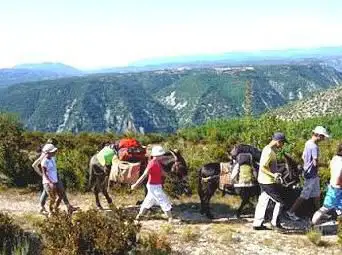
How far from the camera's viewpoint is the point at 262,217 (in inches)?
400

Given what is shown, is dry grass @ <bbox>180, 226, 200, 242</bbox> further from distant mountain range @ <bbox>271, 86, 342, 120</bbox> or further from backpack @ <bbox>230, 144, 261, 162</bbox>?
distant mountain range @ <bbox>271, 86, 342, 120</bbox>

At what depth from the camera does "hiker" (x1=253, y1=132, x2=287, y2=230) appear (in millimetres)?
9844

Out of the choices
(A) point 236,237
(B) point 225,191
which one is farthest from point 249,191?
(A) point 236,237

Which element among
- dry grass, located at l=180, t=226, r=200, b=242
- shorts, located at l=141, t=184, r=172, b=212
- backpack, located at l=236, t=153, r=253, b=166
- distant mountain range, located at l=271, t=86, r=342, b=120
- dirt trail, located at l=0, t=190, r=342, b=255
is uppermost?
backpack, located at l=236, t=153, r=253, b=166

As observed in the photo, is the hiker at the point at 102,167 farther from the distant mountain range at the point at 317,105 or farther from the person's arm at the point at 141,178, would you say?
the distant mountain range at the point at 317,105

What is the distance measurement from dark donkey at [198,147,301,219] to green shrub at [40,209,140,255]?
2995mm

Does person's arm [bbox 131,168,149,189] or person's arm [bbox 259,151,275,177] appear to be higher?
person's arm [bbox 259,151,275,177]

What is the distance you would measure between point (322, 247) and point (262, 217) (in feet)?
3.96

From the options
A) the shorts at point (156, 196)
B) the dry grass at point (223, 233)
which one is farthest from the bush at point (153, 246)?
the shorts at point (156, 196)

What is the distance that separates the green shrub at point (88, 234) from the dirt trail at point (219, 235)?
1178 mm

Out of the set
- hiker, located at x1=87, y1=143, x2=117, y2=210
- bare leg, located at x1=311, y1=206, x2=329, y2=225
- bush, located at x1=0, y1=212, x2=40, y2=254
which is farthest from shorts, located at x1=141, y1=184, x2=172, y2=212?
bare leg, located at x1=311, y1=206, x2=329, y2=225

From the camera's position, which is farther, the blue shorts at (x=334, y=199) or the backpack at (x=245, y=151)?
the backpack at (x=245, y=151)

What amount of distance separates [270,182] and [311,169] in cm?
85

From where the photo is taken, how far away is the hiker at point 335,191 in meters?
9.70
